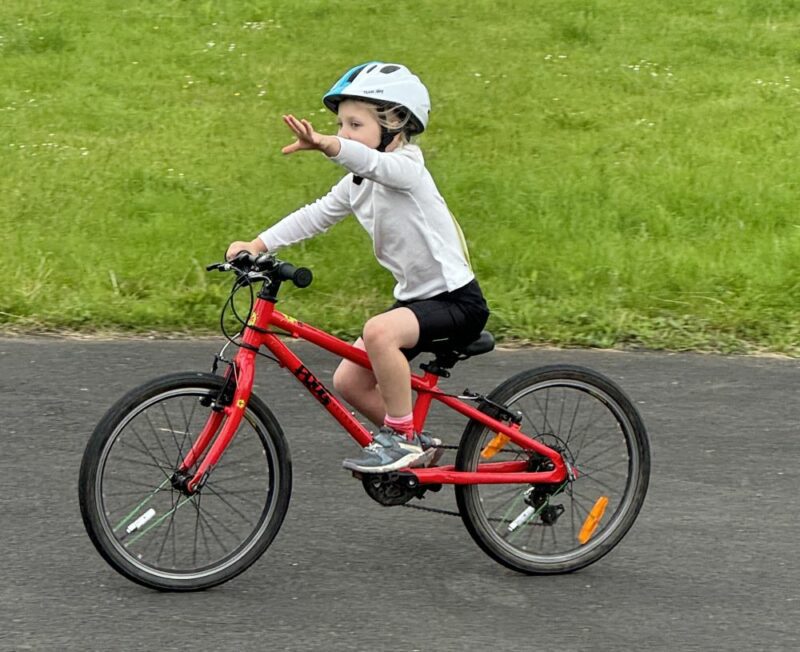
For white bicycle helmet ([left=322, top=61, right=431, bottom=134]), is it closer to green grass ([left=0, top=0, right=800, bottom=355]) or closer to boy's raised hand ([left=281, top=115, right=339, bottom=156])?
boy's raised hand ([left=281, top=115, right=339, bottom=156])

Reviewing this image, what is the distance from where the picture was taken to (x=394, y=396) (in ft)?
15.2

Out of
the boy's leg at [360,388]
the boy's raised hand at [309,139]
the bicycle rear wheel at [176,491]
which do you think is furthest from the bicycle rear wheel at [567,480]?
the boy's raised hand at [309,139]

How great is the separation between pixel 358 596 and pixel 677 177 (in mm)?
6045

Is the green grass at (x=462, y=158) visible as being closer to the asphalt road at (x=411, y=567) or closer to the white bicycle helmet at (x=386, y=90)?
the asphalt road at (x=411, y=567)

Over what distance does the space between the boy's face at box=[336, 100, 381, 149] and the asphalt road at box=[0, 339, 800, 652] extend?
1.46 metres

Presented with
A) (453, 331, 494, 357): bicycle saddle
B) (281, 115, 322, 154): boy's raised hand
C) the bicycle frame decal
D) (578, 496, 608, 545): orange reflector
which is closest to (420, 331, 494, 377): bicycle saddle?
(453, 331, 494, 357): bicycle saddle

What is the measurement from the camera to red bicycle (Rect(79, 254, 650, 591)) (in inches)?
175

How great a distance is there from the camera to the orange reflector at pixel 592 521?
194 inches

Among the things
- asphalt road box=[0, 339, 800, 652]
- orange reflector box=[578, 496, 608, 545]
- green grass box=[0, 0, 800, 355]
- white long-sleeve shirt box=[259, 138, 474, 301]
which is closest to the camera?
asphalt road box=[0, 339, 800, 652]

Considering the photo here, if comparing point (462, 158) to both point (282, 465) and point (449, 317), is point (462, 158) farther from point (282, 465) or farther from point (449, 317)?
point (282, 465)

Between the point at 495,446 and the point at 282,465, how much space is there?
76 centimetres

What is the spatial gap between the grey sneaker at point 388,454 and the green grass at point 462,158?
114 inches

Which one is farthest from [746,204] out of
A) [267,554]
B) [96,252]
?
[267,554]

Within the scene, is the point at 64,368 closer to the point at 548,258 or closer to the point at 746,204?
the point at 548,258
